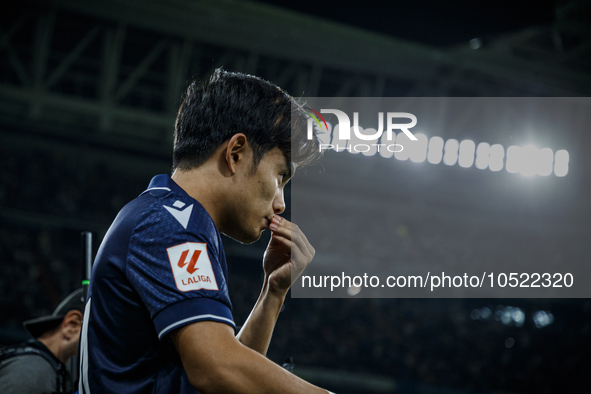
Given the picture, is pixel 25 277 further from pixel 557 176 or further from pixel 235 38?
pixel 557 176

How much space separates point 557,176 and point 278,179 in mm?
14402

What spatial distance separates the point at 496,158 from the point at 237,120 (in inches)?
534

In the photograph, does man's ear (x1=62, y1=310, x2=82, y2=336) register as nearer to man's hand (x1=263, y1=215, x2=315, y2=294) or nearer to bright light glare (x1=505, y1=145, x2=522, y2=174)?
man's hand (x1=263, y1=215, x2=315, y2=294)

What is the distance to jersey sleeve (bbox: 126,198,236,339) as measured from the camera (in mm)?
917

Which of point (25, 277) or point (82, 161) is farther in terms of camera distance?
point (82, 161)

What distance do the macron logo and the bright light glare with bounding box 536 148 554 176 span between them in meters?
Result: 14.4

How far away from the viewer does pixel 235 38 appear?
35.5ft

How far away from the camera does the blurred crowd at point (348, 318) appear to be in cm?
1138

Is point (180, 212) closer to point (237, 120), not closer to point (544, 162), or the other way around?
point (237, 120)

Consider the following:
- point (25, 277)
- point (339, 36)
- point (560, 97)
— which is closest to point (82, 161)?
point (25, 277)

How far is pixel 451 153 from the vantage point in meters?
13.2

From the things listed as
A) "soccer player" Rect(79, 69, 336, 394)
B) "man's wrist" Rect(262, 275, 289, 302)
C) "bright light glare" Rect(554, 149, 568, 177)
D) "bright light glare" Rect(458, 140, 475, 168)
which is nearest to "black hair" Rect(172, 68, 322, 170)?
"soccer player" Rect(79, 69, 336, 394)

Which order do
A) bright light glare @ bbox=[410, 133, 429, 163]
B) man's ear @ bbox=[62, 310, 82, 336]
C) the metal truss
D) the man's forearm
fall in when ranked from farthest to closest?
1. bright light glare @ bbox=[410, 133, 429, 163]
2. the metal truss
3. man's ear @ bbox=[62, 310, 82, 336]
4. the man's forearm

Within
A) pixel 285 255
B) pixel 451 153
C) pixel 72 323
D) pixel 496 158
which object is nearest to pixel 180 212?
pixel 285 255
